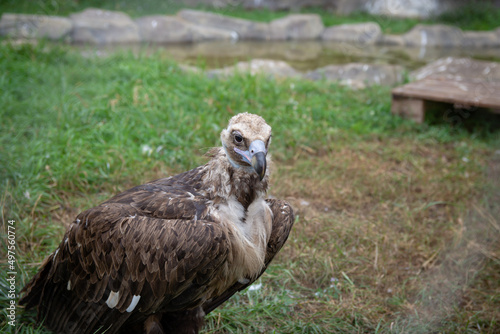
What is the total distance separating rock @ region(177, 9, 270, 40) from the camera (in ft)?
35.5

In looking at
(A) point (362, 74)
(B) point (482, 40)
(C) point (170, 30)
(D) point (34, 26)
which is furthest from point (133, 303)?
(B) point (482, 40)

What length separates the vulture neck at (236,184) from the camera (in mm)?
2438

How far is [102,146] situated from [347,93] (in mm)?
3258

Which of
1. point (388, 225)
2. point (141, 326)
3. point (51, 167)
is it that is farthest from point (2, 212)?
point (388, 225)

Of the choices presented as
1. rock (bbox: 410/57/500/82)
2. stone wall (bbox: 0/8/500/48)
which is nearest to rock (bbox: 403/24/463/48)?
stone wall (bbox: 0/8/500/48)

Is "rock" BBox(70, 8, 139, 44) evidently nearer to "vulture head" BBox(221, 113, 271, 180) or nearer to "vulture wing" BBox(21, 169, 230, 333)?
"vulture wing" BBox(21, 169, 230, 333)

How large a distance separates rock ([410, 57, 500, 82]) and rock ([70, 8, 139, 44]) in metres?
5.32

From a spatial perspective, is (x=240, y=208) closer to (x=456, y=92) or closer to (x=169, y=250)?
(x=169, y=250)

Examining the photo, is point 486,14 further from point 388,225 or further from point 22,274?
point 22,274

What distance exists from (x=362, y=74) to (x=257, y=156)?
18.1 feet

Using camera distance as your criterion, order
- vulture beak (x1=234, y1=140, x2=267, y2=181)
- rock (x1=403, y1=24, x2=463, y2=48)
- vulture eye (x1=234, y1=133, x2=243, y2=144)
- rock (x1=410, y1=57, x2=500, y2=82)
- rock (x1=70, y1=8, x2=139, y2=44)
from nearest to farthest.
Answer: vulture beak (x1=234, y1=140, x2=267, y2=181) → vulture eye (x1=234, y1=133, x2=243, y2=144) → rock (x1=410, y1=57, x2=500, y2=82) → rock (x1=70, y1=8, x2=139, y2=44) → rock (x1=403, y1=24, x2=463, y2=48)

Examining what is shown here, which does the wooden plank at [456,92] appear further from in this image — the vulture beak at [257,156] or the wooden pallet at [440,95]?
the vulture beak at [257,156]

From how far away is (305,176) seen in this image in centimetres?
457

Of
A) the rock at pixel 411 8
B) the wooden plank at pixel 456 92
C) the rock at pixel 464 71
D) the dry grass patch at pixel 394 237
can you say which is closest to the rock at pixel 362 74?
the rock at pixel 464 71
